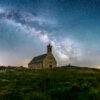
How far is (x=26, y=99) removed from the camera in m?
10.5

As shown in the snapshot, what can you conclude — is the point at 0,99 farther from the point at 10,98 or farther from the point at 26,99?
the point at 26,99

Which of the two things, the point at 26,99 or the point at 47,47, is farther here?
the point at 47,47

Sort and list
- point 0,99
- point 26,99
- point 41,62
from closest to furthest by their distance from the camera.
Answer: point 26,99 → point 0,99 → point 41,62

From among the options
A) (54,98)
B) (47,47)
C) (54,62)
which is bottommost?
(54,98)

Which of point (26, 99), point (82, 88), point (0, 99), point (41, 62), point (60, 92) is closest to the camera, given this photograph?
point (26, 99)

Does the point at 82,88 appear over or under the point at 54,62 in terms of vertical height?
under

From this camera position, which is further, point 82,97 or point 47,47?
point 47,47

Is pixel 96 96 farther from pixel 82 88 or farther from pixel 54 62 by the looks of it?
pixel 54 62

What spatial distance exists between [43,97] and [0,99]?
3.06m

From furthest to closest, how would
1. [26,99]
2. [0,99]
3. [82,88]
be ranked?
[82,88], [0,99], [26,99]

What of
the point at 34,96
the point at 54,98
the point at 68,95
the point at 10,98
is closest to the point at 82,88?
the point at 68,95

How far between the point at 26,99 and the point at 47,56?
172 feet

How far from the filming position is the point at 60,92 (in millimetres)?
12391

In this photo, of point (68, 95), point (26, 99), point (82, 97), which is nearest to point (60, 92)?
point (68, 95)
